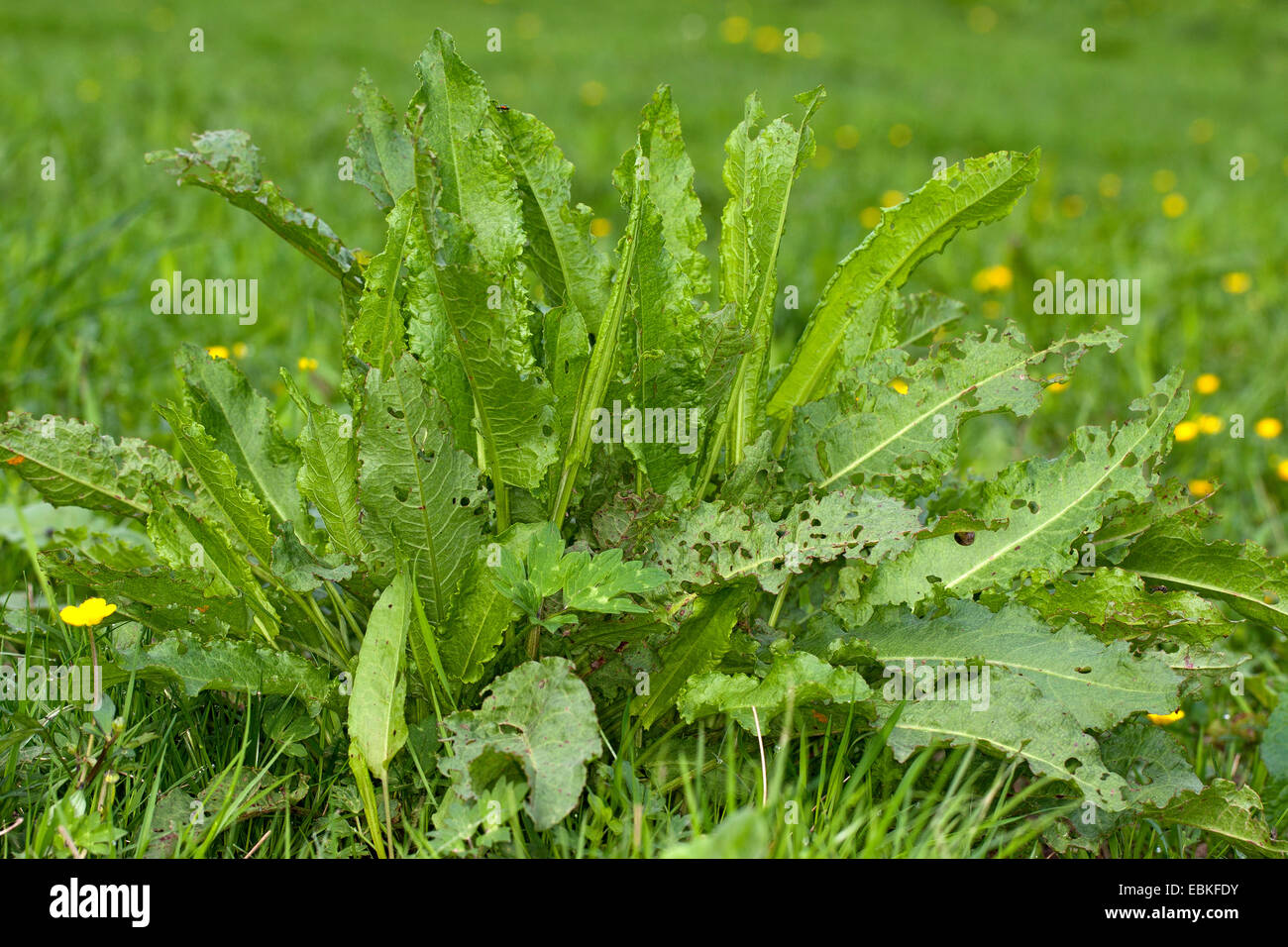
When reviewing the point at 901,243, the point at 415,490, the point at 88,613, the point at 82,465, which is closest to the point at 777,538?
the point at 415,490

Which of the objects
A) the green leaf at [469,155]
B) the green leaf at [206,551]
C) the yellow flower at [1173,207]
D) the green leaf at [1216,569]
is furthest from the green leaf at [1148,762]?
the yellow flower at [1173,207]

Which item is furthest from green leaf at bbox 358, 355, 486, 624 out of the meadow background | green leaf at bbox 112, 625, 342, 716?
the meadow background

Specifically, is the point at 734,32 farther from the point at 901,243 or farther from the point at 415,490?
the point at 415,490

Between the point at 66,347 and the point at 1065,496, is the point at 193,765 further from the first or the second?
the point at 66,347

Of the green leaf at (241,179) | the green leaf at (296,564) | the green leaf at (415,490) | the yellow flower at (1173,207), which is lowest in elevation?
the green leaf at (296,564)

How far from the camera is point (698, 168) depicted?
261 inches

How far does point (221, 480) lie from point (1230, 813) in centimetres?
165

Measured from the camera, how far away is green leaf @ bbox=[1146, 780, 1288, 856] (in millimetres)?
1700

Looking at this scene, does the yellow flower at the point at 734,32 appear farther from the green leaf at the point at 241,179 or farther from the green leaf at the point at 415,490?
the green leaf at the point at 415,490

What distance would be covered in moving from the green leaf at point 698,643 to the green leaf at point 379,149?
87 centimetres

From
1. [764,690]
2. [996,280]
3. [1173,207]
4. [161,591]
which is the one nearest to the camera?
[764,690]

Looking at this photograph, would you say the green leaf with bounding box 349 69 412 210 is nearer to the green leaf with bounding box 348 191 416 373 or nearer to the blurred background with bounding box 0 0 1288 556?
the green leaf with bounding box 348 191 416 373

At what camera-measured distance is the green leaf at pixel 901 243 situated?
6.25ft
